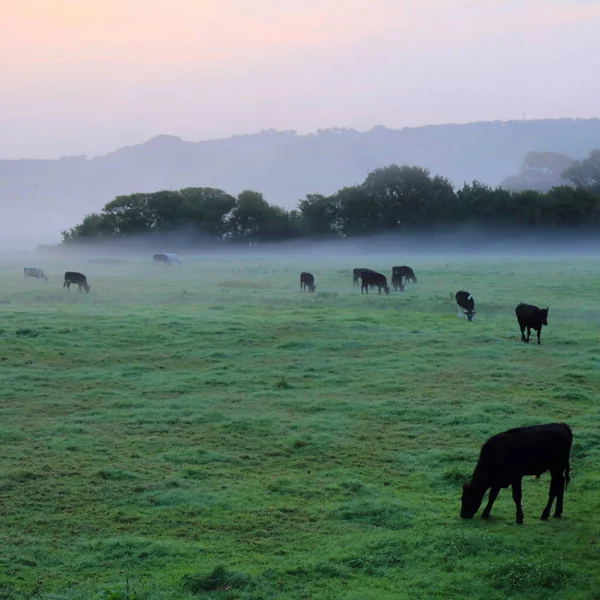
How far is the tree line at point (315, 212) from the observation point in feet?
241

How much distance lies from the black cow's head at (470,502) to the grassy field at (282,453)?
0.22 metres

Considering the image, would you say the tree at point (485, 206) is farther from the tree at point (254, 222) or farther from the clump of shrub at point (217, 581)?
the clump of shrub at point (217, 581)

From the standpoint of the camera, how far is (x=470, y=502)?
9.40 m

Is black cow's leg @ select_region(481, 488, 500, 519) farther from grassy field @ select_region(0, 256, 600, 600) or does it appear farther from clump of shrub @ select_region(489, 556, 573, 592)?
clump of shrub @ select_region(489, 556, 573, 592)

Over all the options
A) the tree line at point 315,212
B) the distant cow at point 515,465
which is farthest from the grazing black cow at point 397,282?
the tree line at point 315,212

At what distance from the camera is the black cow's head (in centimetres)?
941

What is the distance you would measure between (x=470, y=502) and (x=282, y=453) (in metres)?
3.60

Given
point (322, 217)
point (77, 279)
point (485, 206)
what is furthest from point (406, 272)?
point (322, 217)

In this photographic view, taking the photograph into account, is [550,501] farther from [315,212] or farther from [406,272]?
[315,212]

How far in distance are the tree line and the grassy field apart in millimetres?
47818

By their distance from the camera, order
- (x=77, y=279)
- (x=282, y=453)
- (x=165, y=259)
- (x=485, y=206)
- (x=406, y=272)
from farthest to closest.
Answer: (x=485, y=206) < (x=165, y=259) < (x=406, y=272) < (x=77, y=279) < (x=282, y=453)

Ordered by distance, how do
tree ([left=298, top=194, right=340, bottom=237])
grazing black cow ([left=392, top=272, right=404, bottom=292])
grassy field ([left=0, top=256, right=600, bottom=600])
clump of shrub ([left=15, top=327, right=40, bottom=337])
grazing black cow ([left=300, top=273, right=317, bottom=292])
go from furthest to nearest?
tree ([left=298, top=194, right=340, bottom=237]), grazing black cow ([left=300, top=273, right=317, bottom=292]), grazing black cow ([left=392, top=272, right=404, bottom=292]), clump of shrub ([left=15, top=327, right=40, bottom=337]), grassy field ([left=0, top=256, right=600, bottom=600])

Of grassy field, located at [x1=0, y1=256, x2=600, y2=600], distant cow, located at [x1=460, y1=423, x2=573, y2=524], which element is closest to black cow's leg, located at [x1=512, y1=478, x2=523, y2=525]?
distant cow, located at [x1=460, y1=423, x2=573, y2=524]

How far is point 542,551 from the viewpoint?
8516mm
